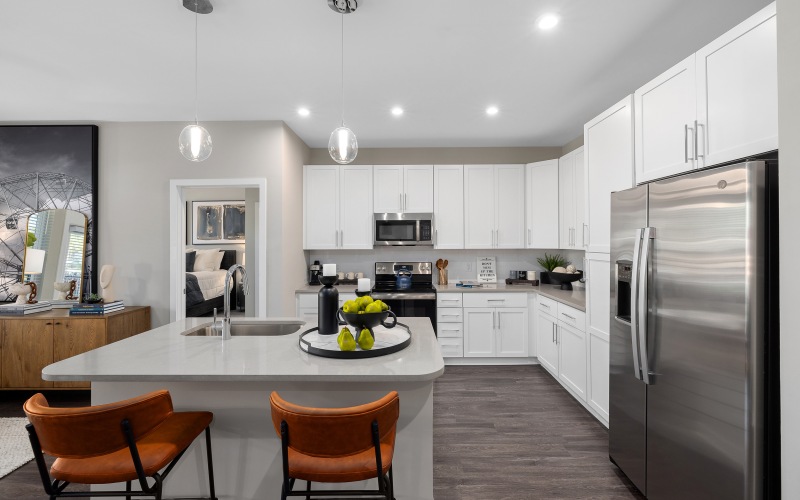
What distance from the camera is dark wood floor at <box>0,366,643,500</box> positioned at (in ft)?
7.45

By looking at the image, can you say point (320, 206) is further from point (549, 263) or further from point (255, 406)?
point (255, 406)

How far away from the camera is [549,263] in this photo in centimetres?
486

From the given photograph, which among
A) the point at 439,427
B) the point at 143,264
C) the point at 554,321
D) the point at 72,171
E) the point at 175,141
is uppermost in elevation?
the point at 175,141

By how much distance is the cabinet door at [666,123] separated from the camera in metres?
1.97

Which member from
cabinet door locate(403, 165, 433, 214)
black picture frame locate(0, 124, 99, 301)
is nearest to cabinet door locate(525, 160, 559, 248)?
cabinet door locate(403, 165, 433, 214)

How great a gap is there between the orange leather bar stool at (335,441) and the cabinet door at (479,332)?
315 centimetres

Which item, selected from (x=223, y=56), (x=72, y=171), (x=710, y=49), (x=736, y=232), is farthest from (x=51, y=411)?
(x=72, y=171)

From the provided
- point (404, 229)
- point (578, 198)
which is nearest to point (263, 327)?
point (404, 229)

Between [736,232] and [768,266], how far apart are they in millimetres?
154

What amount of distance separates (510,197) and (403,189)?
4.26ft

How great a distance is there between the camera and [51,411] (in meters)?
1.32

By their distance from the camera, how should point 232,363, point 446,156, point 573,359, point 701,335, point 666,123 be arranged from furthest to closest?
point 446,156
point 573,359
point 666,123
point 232,363
point 701,335

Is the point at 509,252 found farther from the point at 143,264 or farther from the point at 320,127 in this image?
the point at 143,264

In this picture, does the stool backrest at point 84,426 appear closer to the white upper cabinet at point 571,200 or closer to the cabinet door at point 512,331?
the cabinet door at point 512,331
